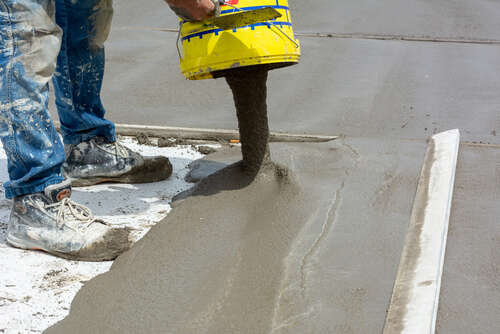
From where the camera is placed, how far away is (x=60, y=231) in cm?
207

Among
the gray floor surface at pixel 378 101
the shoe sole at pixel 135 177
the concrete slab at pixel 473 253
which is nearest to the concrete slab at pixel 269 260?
the gray floor surface at pixel 378 101

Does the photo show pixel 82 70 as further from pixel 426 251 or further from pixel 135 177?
pixel 426 251

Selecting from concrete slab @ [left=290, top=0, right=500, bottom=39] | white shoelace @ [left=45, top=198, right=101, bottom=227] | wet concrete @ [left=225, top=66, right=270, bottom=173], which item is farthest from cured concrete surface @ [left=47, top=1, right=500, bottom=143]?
white shoelace @ [left=45, top=198, right=101, bottom=227]

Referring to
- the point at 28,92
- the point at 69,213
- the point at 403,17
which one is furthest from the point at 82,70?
the point at 403,17

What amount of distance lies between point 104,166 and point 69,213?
553 mm

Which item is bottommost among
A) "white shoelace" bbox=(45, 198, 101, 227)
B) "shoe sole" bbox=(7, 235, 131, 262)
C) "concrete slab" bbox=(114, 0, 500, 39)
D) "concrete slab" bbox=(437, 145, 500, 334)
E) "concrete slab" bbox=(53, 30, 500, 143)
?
"shoe sole" bbox=(7, 235, 131, 262)

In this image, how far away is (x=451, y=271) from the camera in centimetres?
192

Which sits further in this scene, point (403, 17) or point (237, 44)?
point (403, 17)

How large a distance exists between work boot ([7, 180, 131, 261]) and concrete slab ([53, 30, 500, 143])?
4.31 feet

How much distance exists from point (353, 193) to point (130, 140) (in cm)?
130

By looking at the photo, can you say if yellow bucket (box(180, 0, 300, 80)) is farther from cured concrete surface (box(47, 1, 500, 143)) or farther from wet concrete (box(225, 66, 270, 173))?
cured concrete surface (box(47, 1, 500, 143))

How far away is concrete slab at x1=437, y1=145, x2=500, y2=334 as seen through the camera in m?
1.69

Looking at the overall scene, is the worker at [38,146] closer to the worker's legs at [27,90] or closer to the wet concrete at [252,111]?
the worker's legs at [27,90]

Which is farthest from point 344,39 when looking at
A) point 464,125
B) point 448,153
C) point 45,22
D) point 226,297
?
point 226,297
